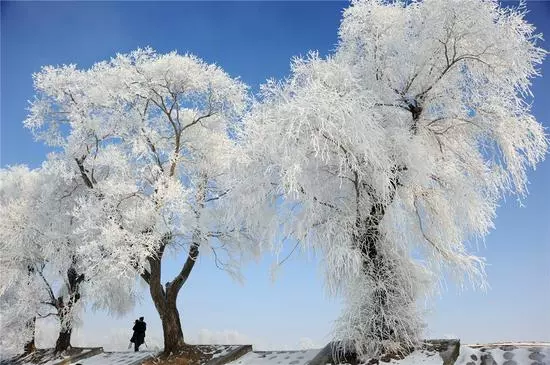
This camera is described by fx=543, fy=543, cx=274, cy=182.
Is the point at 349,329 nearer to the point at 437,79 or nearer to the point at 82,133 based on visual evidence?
the point at 437,79

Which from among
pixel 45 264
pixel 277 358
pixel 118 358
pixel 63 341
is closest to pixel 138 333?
pixel 118 358

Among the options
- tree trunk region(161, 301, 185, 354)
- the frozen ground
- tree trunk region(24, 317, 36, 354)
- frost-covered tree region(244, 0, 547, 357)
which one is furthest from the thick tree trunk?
frost-covered tree region(244, 0, 547, 357)

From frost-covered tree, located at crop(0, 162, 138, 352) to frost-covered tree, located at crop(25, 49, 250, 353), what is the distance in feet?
4.92

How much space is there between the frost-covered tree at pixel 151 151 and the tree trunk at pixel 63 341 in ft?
14.4

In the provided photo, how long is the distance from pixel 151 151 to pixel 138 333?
6.03m

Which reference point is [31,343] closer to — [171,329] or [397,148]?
[171,329]

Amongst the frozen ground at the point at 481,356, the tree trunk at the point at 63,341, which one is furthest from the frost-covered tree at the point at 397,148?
the tree trunk at the point at 63,341

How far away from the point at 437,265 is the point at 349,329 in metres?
2.57

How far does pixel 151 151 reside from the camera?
16.8 meters

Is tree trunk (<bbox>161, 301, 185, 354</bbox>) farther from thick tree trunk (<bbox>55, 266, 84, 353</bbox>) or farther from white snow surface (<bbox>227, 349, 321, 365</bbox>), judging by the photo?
thick tree trunk (<bbox>55, 266, 84, 353</bbox>)

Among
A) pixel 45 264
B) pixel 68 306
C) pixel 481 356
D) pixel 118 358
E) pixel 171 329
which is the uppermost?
pixel 45 264

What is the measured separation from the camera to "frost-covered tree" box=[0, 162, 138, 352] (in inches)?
725

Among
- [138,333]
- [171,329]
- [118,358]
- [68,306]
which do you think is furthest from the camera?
[68,306]

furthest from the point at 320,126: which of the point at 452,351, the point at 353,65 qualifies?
the point at 452,351
